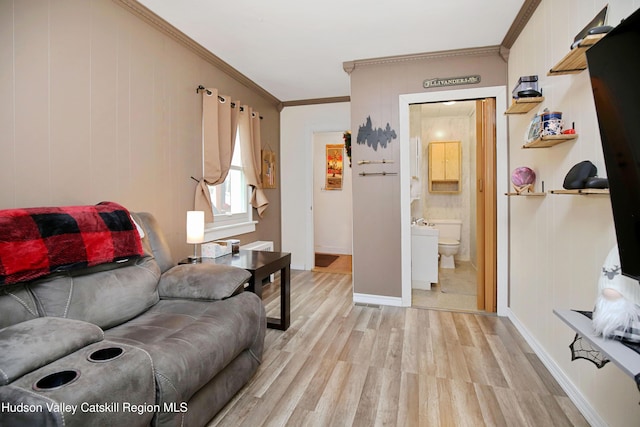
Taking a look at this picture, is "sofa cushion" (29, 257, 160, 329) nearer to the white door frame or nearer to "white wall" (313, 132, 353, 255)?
the white door frame

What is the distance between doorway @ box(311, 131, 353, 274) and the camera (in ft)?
20.6

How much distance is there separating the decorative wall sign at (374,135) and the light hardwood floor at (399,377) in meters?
1.80

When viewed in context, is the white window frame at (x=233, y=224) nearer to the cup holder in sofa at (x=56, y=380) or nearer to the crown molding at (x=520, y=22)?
the cup holder in sofa at (x=56, y=380)

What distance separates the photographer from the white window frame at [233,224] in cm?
335

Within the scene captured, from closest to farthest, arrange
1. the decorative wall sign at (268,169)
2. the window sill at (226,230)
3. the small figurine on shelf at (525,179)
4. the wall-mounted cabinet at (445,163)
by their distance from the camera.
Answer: the small figurine on shelf at (525,179), the window sill at (226,230), the decorative wall sign at (268,169), the wall-mounted cabinet at (445,163)

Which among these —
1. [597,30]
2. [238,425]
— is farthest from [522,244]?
[238,425]

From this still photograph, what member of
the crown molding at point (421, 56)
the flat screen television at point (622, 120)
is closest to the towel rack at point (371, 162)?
the crown molding at point (421, 56)

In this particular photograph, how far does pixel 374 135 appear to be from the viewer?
336 cm

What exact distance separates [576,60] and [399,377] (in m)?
2.05

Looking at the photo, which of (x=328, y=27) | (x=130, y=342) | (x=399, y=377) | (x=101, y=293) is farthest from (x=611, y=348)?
(x=328, y=27)

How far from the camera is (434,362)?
2.18 metres

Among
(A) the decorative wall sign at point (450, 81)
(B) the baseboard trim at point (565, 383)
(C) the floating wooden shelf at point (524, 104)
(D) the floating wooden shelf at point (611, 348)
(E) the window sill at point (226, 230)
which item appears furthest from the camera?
(E) the window sill at point (226, 230)

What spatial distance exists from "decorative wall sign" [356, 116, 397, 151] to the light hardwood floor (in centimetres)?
Result: 180

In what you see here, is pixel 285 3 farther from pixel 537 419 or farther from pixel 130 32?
pixel 537 419
